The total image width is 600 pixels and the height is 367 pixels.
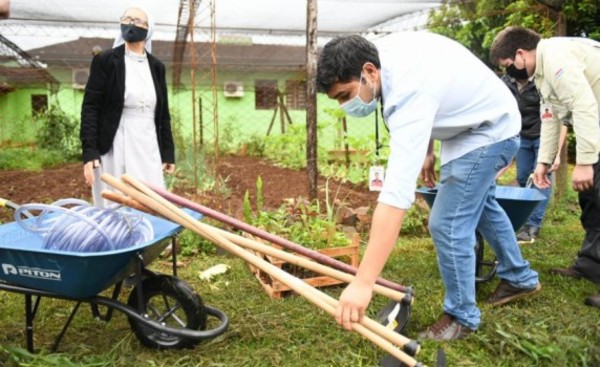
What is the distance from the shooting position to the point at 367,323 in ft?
6.51

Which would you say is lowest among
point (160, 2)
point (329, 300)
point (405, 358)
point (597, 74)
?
point (405, 358)

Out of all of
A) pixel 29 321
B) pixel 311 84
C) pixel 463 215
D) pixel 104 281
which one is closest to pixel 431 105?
pixel 463 215

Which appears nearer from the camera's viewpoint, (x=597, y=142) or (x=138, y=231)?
(x=138, y=231)

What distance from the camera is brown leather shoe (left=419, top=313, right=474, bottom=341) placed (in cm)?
260

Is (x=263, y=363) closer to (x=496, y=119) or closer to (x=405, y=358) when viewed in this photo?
(x=405, y=358)

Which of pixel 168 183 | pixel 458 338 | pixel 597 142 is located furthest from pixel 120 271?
pixel 168 183

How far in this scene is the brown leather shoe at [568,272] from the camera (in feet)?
11.5

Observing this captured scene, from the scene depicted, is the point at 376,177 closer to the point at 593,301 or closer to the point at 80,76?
the point at 593,301

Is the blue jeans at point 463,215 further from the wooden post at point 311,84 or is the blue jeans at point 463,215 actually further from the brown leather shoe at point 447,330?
the wooden post at point 311,84

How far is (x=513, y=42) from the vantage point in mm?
3148

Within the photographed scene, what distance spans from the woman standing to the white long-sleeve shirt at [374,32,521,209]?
5.93ft

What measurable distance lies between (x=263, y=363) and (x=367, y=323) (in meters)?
0.68

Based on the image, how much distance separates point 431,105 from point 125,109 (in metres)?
2.19

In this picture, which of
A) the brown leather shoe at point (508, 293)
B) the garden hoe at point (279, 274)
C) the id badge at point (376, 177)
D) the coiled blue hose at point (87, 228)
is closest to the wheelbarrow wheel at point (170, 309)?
the coiled blue hose at point (87, 228)
